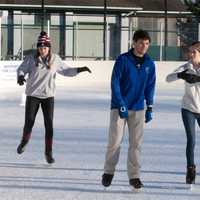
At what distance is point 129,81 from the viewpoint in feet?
22.2

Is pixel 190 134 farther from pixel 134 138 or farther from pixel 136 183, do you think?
pixel 136 183

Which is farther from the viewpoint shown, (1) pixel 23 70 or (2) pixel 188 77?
(1) pixel 23 70

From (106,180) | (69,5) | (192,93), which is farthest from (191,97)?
(69,5)

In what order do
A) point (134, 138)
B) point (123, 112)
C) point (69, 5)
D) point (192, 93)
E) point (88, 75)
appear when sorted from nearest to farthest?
point (123, 112)
point (134, 138)
point (192, 93)
point (88, 75)
point (69, 5)

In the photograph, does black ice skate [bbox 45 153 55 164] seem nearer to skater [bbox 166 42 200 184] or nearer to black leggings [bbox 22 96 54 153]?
black leggings [bbox 22 96 54 153]

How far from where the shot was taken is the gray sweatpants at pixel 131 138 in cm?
686

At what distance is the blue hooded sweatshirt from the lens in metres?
6.72

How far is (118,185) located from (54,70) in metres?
1.70

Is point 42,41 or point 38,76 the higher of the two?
point 42,41

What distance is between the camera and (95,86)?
24938mm

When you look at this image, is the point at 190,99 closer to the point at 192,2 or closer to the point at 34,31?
the point at 34,31

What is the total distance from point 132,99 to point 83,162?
2.09 m

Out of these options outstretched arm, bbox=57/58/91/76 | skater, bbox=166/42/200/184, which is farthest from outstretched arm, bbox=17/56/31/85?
skater, bbox=166/42/200/184

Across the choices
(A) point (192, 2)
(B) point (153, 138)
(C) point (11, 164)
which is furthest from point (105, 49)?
(C) point (11, 164)
